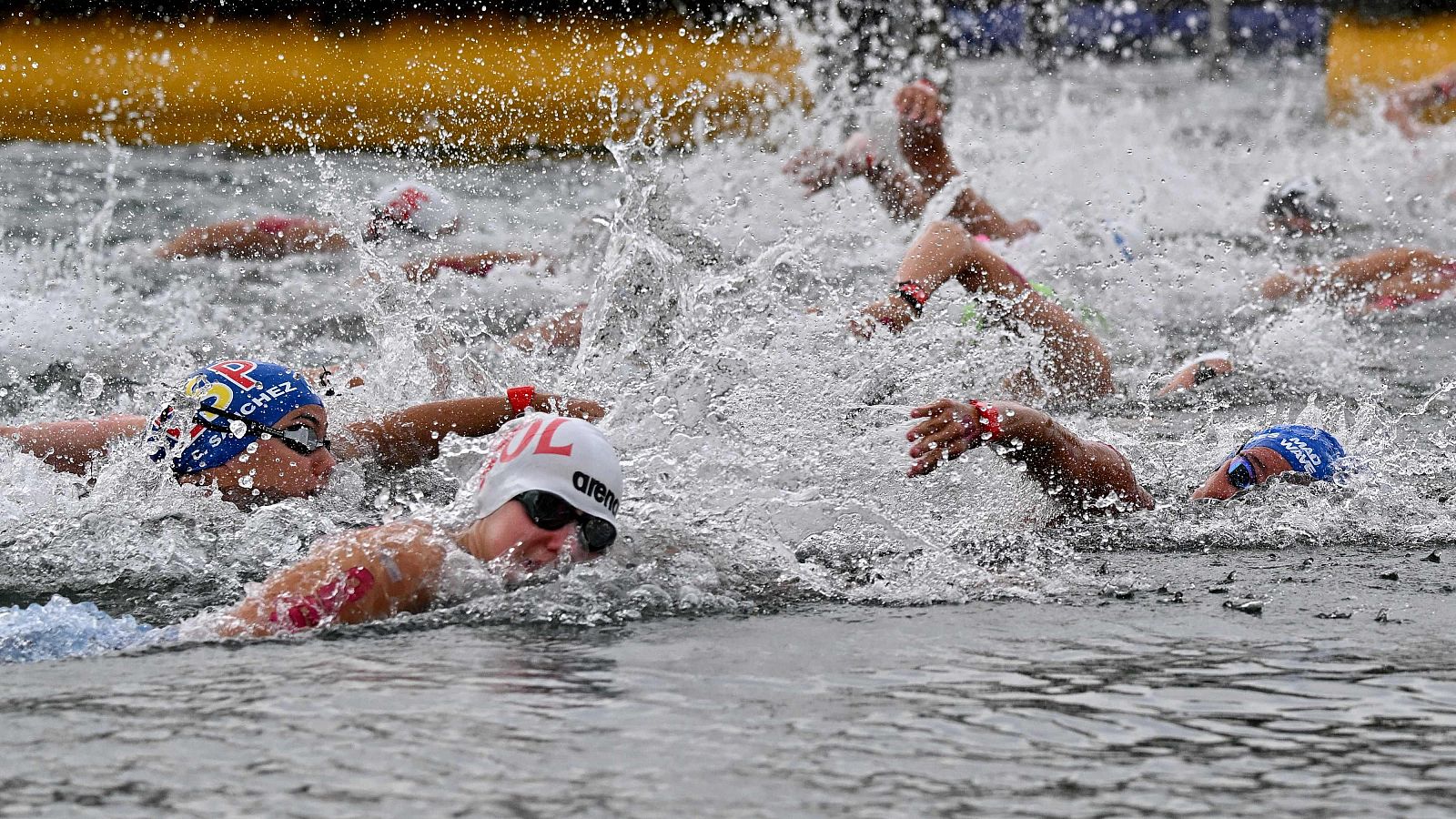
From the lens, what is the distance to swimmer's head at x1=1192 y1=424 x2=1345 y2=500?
5.84 meters

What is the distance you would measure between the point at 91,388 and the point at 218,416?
2.84 meters

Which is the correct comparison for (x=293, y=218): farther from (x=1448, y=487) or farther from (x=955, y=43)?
(x=955, y=43)

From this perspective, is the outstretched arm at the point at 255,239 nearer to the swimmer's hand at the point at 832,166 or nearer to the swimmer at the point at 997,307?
the swimmer's hand at the point at 832,166

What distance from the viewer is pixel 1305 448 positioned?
591 centimetres

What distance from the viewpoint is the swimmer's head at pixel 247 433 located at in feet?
17.0

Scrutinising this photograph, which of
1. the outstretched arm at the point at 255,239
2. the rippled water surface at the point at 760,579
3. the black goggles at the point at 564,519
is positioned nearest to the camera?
the rippled water surface at the point at 760,579

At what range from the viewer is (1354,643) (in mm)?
4094

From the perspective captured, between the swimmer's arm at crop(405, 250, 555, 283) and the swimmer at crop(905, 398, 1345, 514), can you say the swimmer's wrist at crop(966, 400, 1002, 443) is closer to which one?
the swimmer at crop(905, 398, 1345, 514)

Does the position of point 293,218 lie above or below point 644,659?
above

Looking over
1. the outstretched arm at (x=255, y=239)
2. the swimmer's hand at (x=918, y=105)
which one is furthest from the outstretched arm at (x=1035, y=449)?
the outstretched arm at (x=255, y=239)

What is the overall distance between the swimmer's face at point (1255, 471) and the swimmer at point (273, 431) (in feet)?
7.51

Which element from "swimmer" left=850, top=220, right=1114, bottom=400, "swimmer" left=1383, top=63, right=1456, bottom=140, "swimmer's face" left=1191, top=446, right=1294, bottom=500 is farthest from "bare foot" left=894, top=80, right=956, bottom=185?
"swimmer" left=1383, top=63, right=1456, bottom=140

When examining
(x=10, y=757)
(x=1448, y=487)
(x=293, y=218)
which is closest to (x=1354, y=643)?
(x=1448, y=487)

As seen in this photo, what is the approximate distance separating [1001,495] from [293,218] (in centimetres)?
679
